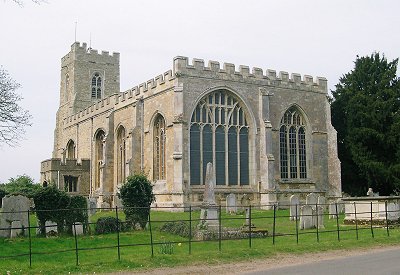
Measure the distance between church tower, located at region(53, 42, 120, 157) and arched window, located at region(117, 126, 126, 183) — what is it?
14.0 metres

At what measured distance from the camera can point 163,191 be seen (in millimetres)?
29859

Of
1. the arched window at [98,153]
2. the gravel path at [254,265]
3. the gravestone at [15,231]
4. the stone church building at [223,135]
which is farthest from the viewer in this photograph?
the arched window at [98,153]

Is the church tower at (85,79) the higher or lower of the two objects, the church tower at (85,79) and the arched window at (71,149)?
the higher

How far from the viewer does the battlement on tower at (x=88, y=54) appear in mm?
50250

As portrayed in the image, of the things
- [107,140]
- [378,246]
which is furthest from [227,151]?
[378,246]

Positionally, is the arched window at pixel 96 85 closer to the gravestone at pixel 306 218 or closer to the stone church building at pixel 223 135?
the stone church building at pixel 223 135

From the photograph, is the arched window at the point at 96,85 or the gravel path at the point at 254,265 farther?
the arched window at the point at 96,85

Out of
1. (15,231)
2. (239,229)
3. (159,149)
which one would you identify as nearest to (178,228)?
(239,229)

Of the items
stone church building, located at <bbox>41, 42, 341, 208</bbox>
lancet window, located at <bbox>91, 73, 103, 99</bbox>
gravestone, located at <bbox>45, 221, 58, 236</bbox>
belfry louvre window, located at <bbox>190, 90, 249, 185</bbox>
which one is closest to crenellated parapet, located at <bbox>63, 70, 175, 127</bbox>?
stone church building, located at <bbox>41, 42, 341, 208</bbox>

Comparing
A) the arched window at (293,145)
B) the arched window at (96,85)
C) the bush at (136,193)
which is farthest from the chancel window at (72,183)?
the bush at (136,193)

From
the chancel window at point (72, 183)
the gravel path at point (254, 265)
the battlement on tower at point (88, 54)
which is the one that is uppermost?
the battlement on tower at point (88, 54)

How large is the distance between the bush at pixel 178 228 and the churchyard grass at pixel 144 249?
25 centimetres

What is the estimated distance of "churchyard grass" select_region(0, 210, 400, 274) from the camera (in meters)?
11.5

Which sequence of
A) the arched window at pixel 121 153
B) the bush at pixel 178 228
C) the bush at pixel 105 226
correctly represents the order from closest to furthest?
the bush at pixel 178 228 < the bush at pixel 105 226 < the arched window at pixel 121 153
